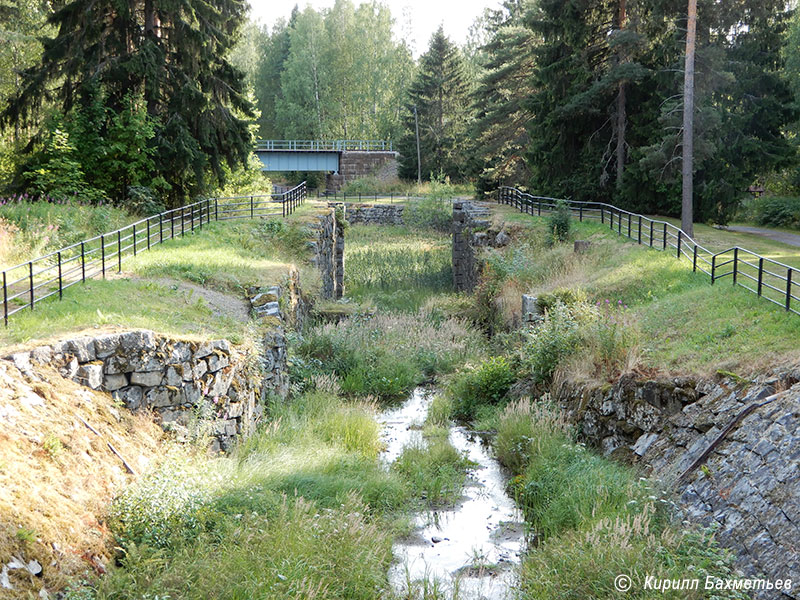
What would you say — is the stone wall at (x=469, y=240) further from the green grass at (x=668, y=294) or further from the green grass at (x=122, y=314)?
the green grass at (x=122, y=314)

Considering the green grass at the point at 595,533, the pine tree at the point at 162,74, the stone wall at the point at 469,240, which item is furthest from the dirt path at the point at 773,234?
the pine tree at the point at 162,74

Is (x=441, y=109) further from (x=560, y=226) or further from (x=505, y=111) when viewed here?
(x=560, y=226)

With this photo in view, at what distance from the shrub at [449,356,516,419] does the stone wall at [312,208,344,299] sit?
9.33m

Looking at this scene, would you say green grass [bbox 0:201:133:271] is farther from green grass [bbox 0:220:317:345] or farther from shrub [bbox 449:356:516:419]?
shrub [bbox 449:356:516:419]

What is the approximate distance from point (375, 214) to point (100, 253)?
99.5 feet

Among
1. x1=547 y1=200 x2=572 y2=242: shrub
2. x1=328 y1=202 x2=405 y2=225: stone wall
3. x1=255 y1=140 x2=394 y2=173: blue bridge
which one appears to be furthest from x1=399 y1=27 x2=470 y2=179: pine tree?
x1=547 y1=200 x2=572 y2=242: shrub

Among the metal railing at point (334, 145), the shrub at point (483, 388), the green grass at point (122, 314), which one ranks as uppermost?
the metal railing at point (334, 145)

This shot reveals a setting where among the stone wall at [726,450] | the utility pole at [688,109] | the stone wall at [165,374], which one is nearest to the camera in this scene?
the stone wall at [726,450]

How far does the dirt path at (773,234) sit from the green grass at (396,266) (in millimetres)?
12529

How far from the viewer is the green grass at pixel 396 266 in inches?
1121

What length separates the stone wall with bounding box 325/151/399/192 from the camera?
62219mm

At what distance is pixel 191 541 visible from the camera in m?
8.75

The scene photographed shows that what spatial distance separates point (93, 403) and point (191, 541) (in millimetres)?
2522

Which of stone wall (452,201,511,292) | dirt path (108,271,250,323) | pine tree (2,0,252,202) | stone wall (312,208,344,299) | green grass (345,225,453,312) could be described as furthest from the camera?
stone wall (452,201,511,292)
